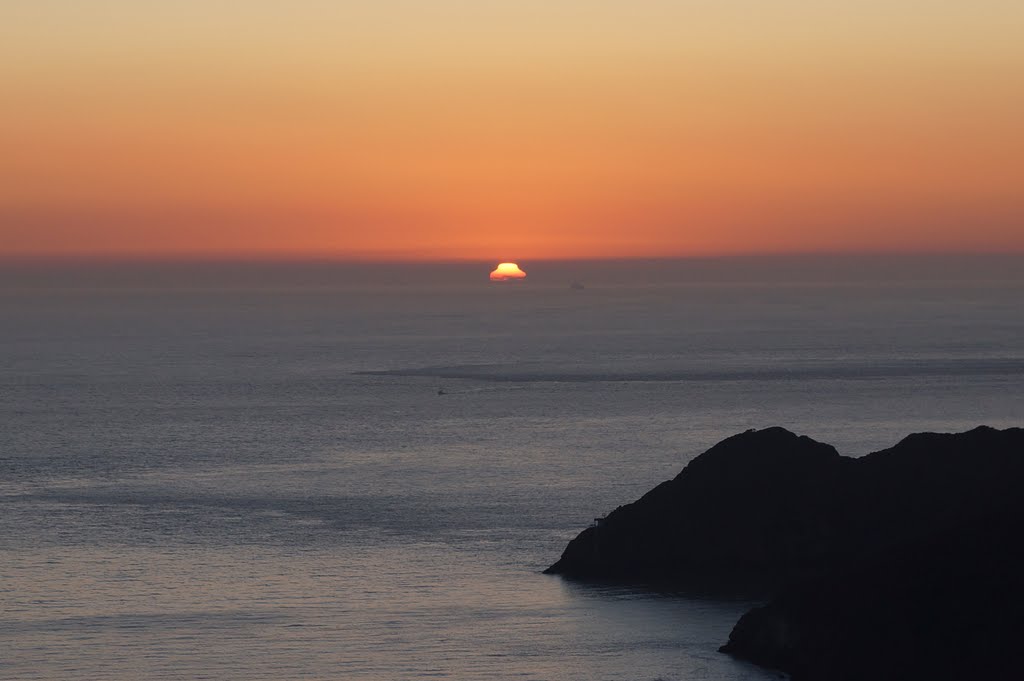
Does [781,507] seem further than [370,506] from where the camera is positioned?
No

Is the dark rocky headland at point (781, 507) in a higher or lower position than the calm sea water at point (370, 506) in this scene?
higher

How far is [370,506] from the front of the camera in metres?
78.2

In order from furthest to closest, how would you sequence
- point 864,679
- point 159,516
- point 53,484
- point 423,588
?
point 53,484 < point 159,516 < point 423,588 < point 864,679

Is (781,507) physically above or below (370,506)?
above

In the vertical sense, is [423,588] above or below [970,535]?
below

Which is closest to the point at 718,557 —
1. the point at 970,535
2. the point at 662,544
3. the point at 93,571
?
the point at 662,544

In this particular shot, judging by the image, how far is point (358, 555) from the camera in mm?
66062

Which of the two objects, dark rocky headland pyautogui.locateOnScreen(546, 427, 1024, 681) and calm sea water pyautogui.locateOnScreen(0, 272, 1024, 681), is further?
dark rocky headland pyautogui.locateOnScreen(546, 427, 1024, 681)

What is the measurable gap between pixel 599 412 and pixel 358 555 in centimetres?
5948

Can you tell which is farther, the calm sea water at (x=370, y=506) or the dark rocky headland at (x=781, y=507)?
the dark rocky headland at (x=781, y=507)

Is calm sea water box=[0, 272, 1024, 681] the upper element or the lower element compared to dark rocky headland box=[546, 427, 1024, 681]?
lower

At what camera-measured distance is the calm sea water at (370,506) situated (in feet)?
170

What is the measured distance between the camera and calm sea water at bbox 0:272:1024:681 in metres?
51.8

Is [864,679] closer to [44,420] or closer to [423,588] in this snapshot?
[423,588]
